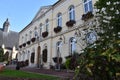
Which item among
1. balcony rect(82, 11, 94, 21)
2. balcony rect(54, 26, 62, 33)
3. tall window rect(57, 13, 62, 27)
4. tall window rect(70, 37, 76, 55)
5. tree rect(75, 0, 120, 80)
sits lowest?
tree rect(75, 0, 120, 80)

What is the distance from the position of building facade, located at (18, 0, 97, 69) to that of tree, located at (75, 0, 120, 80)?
31.3 ft

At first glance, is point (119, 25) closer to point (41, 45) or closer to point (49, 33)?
point (49, 33)

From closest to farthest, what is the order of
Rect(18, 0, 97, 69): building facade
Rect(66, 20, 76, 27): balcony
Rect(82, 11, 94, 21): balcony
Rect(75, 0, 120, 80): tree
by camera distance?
1. Rect(75, 0, 120, 80): tree
2. Rect(82, 11, 94, 21): balcony
3. Rect(18, 0, 97, 69): building facade
4. Rect(66, 20, 76, 27): balcony

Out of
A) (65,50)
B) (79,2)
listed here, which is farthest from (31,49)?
(79,2)

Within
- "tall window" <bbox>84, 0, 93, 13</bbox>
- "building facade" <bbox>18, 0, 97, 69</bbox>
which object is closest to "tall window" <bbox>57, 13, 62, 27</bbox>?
"building facade" <bbox>18, 0, 97, 69</bbox>

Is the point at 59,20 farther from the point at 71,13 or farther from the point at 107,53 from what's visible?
the point at 107,53

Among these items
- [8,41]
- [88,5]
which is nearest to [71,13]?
[88,5]

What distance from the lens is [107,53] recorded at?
3.93 metres

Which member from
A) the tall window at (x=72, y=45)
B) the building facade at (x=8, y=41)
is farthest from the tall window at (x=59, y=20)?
the building facade at (x=8, y=41)

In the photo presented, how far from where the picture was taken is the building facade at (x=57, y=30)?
1811cm

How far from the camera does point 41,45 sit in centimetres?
2530

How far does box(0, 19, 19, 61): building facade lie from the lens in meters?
53.6

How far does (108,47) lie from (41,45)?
21.4m

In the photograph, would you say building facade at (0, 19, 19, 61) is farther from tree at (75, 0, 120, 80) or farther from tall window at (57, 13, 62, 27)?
tree at (75, 0, 120, 80)
